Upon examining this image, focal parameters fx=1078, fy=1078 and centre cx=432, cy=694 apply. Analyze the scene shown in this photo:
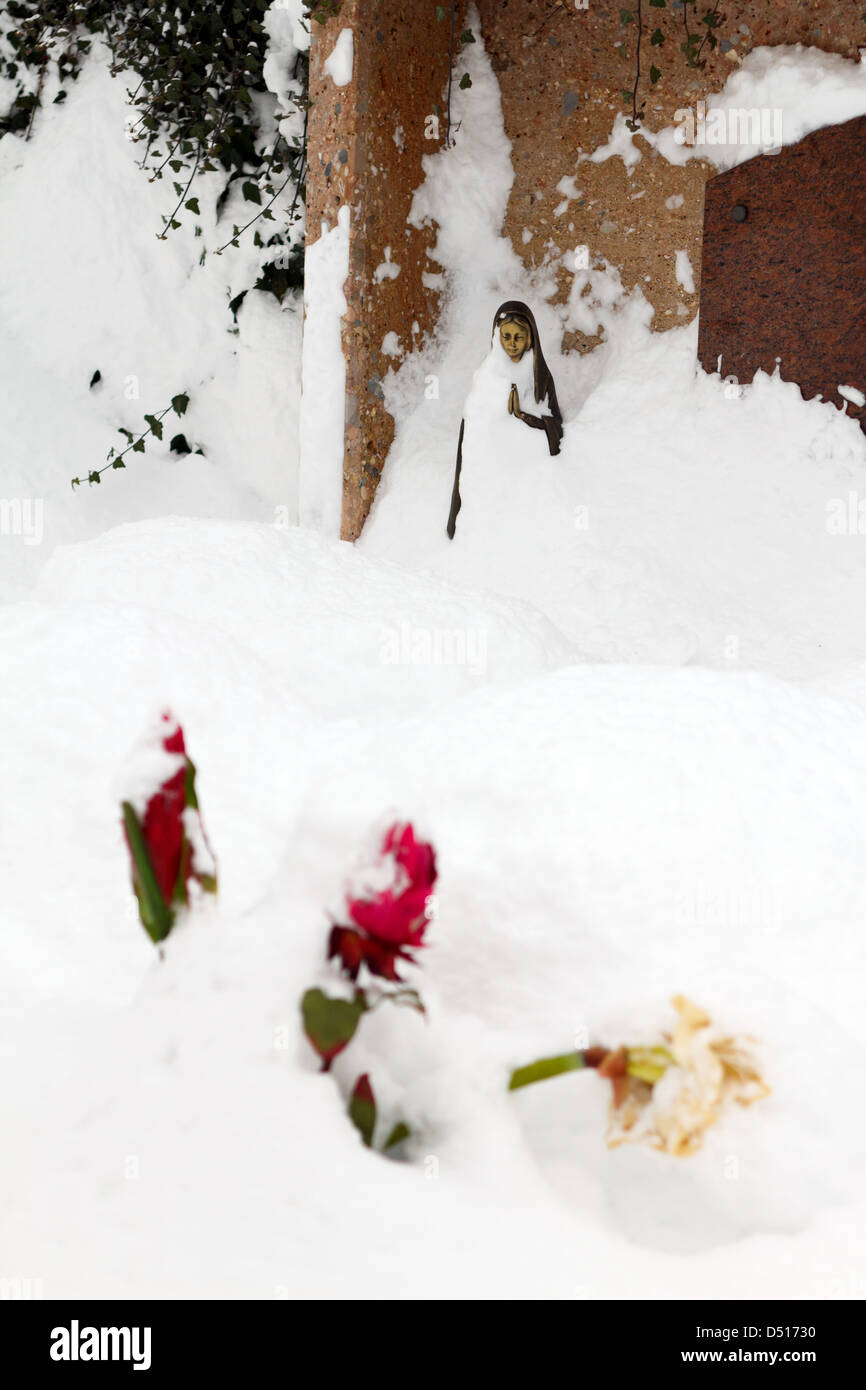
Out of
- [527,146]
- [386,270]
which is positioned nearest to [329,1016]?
[386,270]

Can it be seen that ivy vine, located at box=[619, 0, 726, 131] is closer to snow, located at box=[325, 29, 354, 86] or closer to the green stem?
snow, located at box=[325, 29, 354, 86]

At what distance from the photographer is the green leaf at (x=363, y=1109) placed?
0.54m

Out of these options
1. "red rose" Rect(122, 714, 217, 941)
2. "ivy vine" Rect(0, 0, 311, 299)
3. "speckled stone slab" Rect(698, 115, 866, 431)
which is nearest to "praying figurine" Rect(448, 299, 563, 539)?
"speckled stone slab" Rect(698, 115, 866, 431)

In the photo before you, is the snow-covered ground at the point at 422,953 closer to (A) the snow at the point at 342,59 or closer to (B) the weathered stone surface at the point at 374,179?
(B) the weathered stone surface at the point at 374,179

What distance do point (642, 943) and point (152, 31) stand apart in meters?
4.11

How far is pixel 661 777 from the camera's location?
0.75 m

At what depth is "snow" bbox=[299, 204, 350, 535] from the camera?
305cm

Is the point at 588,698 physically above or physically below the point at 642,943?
above

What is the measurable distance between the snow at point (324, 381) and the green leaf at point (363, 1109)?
111 inches

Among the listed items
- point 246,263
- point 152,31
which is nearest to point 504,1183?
point 246,263
